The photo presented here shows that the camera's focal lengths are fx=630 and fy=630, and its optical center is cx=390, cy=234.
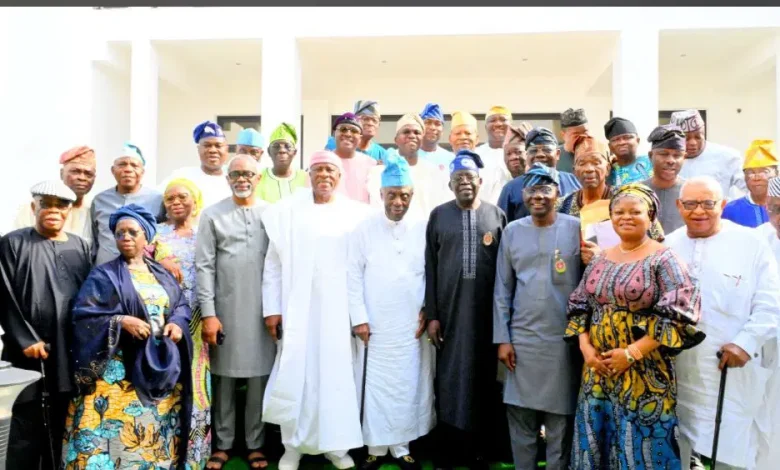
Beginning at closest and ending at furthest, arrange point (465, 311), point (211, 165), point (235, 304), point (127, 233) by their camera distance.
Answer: point (127, 233) → point (465, 311) → point (235, 304) → point (211, 165)

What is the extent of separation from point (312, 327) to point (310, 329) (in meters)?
0.02

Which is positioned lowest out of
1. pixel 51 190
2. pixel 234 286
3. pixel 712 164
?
pixel 234 286

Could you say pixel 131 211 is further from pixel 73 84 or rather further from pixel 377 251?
pixel 73 84

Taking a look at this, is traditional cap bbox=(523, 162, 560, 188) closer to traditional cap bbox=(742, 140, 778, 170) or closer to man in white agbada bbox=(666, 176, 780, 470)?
man in white agbada bbox=(666, 176, 780, 470)

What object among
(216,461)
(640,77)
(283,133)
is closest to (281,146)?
(283,133)

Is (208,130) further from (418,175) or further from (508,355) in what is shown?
(508,355)

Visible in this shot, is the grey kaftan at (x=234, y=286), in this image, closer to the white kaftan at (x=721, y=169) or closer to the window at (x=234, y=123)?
the white kaftan at (x=721, y=169)

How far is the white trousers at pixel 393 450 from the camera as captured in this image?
161 inches

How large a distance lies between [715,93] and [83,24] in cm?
1075

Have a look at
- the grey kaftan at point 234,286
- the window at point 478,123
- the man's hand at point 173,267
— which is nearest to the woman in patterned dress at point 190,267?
the man's hand at point 173,267

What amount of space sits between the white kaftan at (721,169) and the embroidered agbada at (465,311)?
1926mm

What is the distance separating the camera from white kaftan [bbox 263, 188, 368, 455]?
4125 millimetres

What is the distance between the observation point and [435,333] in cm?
402

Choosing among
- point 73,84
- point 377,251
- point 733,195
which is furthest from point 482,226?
point 73,84
